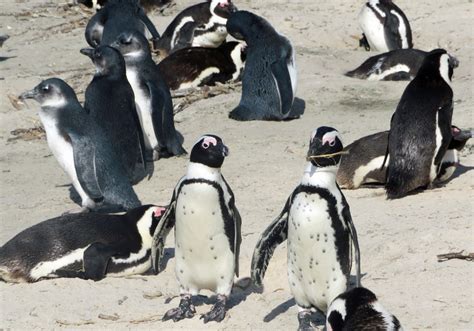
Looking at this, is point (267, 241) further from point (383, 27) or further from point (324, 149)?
point (383, 27)

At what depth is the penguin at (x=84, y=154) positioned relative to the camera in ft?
25.0

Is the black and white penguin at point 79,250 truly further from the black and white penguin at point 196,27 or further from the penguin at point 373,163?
the black and white penguin at point 196,27

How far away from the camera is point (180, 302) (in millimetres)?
5500

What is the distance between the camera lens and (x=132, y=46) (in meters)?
9.27

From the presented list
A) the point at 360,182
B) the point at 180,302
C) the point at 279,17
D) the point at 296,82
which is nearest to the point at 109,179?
the point at 360,182

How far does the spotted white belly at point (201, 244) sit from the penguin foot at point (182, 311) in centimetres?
7

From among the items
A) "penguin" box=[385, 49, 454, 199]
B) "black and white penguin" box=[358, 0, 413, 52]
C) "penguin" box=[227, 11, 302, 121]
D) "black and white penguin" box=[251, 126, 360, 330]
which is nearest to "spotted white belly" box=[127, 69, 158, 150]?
"penguin" box=[227, 11, 302, 121]

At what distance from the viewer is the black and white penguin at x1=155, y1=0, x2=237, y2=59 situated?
41.7 feet

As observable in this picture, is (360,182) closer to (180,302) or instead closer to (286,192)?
(286,192)

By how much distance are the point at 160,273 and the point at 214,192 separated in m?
1.15

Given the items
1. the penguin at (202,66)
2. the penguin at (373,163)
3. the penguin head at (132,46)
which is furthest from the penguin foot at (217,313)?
the penguin at (202,66)

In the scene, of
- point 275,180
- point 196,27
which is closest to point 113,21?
point 196,27

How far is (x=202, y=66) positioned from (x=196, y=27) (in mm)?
1705

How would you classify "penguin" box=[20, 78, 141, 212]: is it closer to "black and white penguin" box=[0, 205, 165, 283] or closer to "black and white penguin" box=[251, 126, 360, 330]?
"black and white penguin" box=[0, 205, 165, 283]
